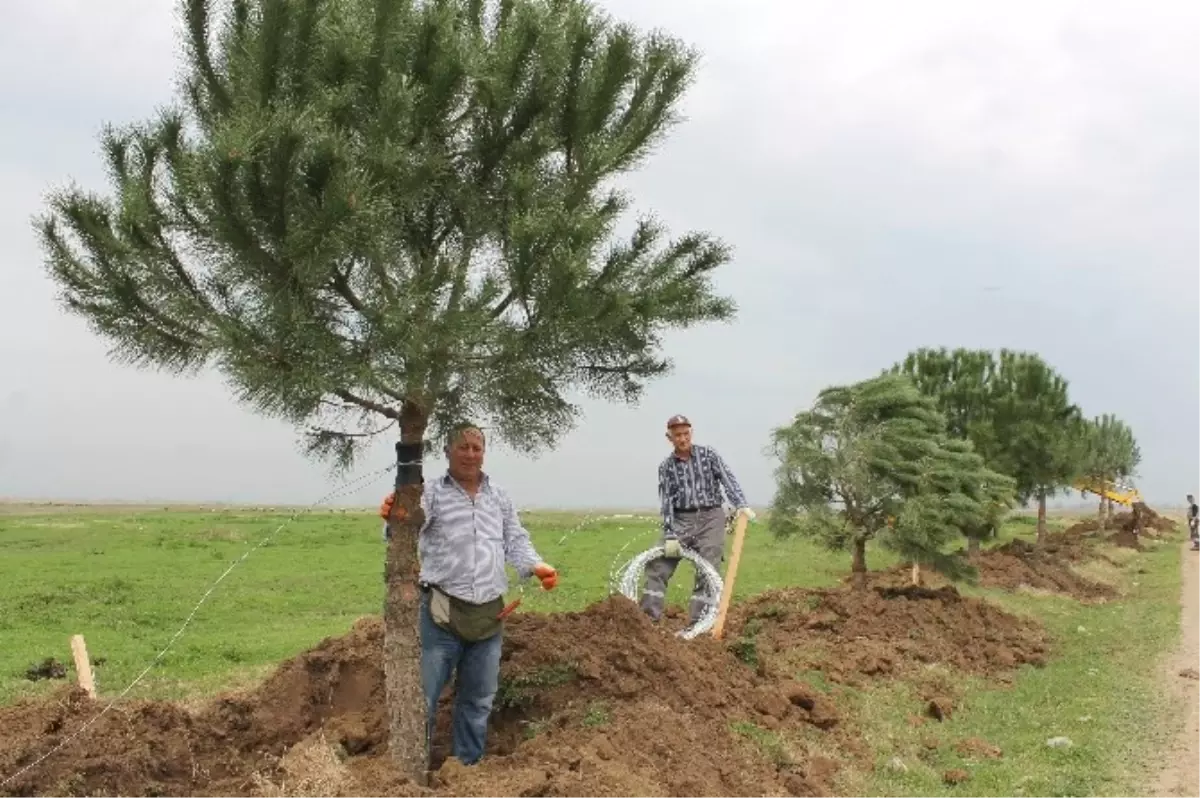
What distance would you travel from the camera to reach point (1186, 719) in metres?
7.88

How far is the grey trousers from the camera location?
8742 millimetres

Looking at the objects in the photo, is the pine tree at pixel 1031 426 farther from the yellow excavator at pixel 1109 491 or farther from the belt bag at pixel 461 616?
the belt bag at pixel 461 616

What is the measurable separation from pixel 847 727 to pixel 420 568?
3.33 m

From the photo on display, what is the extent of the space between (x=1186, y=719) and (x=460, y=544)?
5.72 metres

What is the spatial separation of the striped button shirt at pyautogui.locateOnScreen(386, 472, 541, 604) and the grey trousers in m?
3.27

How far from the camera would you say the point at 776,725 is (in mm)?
6754

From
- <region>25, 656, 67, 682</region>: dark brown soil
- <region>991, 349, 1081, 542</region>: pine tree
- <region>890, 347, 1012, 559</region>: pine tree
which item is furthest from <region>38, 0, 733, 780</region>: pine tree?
<region>991, 349, 1081, 542</region>: pine tree

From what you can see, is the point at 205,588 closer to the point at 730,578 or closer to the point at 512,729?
the point at 730,578

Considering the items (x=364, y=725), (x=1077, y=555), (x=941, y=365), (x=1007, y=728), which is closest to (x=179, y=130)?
(x=364, y=725)

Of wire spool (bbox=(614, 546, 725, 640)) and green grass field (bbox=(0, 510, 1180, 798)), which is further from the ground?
wire spool (bbox=(614, 546, 725, 640))

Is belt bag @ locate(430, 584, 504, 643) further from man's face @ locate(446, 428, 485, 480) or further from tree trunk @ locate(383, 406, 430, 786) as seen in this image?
man's face @ locate(446, 428, 485, 480)

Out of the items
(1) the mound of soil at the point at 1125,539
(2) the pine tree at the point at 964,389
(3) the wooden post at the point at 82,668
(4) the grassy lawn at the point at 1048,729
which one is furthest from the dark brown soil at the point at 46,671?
(1) the mound of soil at the point at 1125,539

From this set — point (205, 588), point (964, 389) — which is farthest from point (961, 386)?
point (205, 588)

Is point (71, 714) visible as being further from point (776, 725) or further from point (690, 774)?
point (776, 725)
